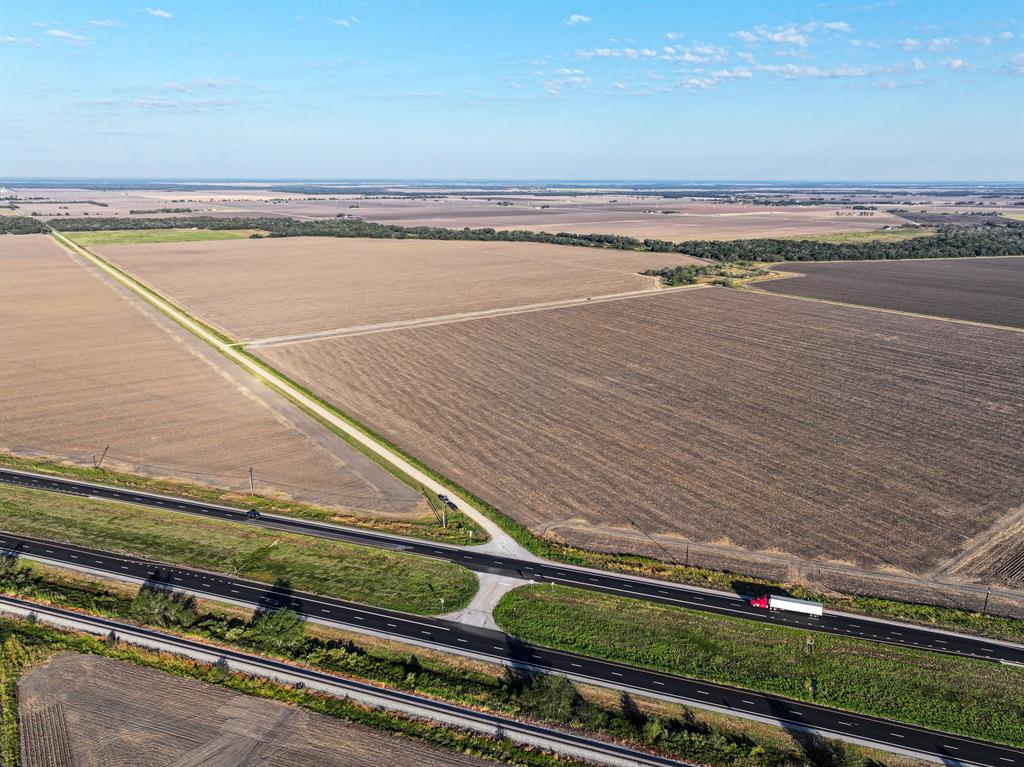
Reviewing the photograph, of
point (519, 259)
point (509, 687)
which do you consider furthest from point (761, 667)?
point (519, 259)

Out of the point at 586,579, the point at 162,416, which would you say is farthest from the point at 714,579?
the point at 162,416

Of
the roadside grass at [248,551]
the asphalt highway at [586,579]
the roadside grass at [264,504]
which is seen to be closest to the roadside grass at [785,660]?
the asphalt highway at [586,579]

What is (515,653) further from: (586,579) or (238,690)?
(238,690)

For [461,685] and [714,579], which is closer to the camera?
[461,685]

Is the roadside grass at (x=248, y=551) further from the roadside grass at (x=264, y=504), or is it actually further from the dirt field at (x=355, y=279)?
the dirt field at (x=355, y=279)

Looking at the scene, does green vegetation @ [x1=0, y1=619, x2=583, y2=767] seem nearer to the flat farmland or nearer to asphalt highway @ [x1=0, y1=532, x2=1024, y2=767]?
asphalt highway @ [x1=0, y1=532, x2=1024, y2=767]
